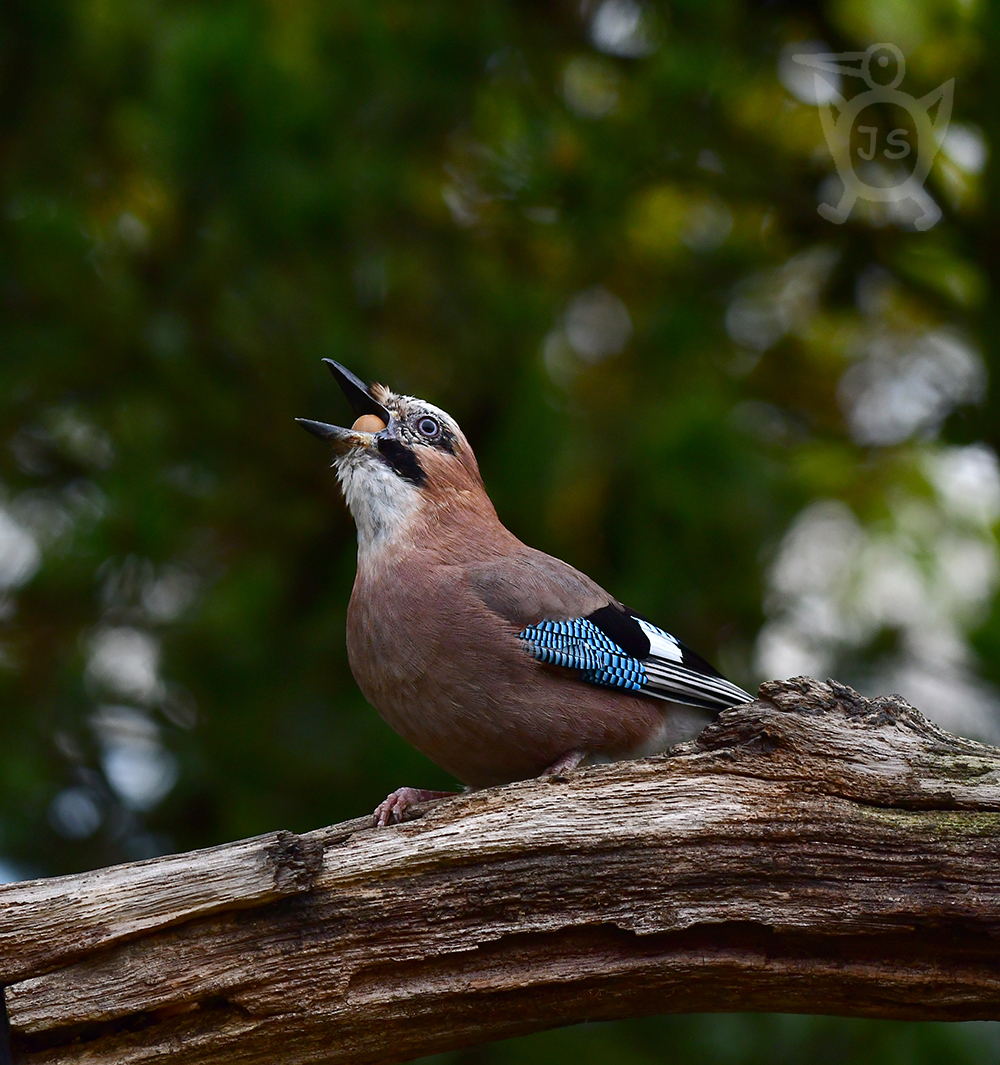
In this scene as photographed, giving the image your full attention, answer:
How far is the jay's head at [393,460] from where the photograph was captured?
4.63m

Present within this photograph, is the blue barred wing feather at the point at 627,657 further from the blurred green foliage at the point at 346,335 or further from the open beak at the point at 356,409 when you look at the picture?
the blurred green foliage at the point at 346,335

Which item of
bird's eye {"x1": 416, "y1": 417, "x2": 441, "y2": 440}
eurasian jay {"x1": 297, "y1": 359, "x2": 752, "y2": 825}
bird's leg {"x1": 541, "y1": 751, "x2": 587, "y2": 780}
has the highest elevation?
bird's eye {"x1": 416, "y1": 417, "x2": 441, "y2": 440}

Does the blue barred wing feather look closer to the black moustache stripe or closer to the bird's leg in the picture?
the bird's leg

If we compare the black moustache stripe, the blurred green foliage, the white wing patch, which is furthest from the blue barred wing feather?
the blurred green foliage

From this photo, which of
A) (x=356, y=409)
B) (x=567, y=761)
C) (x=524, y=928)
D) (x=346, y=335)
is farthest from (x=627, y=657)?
(x=346, y=335)

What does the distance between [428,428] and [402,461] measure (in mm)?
177

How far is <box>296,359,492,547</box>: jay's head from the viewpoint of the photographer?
4629 mm

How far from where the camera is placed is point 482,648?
4066 millimetres

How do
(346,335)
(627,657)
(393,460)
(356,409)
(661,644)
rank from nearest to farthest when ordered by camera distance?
1. (627,657)
2. (661,644)
3. (393,460)
4. (356,409)
5. (346,335)

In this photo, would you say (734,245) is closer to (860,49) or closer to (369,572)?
(860,49)

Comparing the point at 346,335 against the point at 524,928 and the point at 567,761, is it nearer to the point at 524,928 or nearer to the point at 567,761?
the point at 567,761

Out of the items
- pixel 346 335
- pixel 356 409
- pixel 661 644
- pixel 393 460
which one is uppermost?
pixel 346 335

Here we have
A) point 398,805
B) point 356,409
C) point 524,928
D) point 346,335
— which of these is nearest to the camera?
point 524,928

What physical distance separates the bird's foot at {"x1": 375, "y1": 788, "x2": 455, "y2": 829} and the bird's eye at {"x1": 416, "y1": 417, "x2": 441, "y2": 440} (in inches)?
54.4
